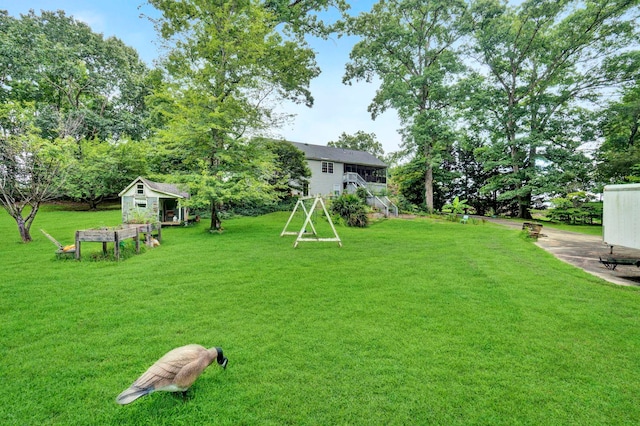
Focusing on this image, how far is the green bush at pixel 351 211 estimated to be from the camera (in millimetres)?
16797

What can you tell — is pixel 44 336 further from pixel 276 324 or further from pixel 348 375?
pixel 348 375

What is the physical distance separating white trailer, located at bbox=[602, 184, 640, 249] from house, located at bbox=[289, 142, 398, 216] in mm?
21272

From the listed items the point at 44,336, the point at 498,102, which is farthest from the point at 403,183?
the point at 44,336

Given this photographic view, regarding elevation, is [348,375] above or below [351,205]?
below

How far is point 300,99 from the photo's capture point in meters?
21.2

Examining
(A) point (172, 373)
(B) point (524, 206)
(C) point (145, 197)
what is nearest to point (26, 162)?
(C) point (145, 197)

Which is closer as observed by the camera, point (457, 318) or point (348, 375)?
point (348, 375)

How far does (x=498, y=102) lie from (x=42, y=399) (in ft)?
101

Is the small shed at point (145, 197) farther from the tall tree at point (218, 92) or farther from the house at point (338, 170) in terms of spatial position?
the house at point (338, 170)

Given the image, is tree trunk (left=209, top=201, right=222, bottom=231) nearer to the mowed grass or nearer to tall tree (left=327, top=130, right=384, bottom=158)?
the mowed grass

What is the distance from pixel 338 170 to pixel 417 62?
519 inches

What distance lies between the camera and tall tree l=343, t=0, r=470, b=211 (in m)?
22.5

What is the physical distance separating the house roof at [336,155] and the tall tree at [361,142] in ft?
67.7

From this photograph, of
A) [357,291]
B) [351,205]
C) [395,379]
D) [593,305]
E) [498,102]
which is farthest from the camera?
[498,102]
